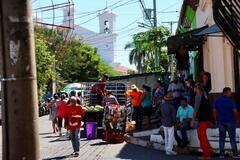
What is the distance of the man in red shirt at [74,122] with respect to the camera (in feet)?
42.2

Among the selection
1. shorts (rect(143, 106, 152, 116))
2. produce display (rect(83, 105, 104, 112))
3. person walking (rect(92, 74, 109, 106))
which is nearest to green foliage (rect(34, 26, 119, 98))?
person walking (rect(92, 74, 109, 106))

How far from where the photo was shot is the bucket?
17.4 meters

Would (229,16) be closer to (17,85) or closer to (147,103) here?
(17,85)

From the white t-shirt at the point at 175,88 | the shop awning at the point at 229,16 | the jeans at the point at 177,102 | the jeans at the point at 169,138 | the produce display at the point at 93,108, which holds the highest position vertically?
the shop awning at the point at 229,16

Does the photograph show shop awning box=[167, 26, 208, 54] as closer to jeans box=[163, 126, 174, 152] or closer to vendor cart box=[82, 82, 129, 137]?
vendor cart box=[82, 82, 129, 137]

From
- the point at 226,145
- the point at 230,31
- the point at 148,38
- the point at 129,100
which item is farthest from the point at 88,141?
the point at 148,38

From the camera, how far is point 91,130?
57.4 ft

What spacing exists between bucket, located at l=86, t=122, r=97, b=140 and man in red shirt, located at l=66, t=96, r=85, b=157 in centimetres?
417

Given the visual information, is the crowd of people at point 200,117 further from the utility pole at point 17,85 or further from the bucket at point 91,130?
the utility pole at point 17,85

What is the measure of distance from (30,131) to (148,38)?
1707 inches

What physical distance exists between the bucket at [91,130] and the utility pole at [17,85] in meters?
14.3

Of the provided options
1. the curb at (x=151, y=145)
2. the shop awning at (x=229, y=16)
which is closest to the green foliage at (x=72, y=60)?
the curb at (x=151, y=145)

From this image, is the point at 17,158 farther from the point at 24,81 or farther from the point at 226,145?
the point at 226,145

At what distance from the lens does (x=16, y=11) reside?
307 centimetres
